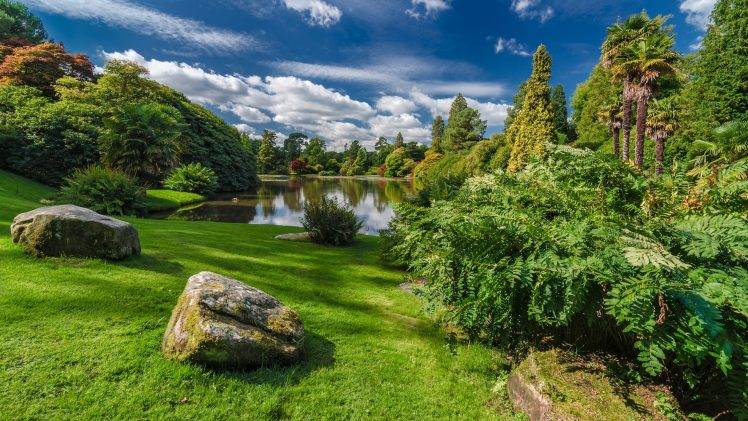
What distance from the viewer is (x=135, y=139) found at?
20.5m

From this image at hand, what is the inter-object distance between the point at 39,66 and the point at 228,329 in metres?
37.4

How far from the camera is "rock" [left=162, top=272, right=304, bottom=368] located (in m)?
3.03

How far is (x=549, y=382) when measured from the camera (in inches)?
114

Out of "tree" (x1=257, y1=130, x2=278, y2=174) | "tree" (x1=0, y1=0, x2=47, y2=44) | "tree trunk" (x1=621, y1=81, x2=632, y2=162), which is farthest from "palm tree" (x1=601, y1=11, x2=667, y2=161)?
"tree" (x1=257, y1=130, x2=278, y2=174)

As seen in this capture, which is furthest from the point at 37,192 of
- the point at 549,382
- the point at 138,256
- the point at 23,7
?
the point at 23,7

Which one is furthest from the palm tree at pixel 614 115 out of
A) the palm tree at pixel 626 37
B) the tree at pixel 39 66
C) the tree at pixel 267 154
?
the tree at pixel 267 154

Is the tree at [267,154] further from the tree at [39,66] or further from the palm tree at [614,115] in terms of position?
the palm tree at [614,115]

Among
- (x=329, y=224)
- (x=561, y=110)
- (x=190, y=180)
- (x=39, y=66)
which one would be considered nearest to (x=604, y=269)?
(x=329, y=224)

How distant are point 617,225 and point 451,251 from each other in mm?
1351

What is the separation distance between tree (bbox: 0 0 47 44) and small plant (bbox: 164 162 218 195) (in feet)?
72.6

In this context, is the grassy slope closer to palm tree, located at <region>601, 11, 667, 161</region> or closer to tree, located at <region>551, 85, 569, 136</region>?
palm tree, located at <region>601, 11, 667, 161</region>

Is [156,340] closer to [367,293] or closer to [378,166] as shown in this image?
[367,293]

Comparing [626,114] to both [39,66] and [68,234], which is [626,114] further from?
[39,66]

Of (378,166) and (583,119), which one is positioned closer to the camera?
(583,119)
